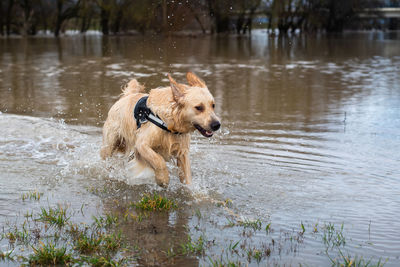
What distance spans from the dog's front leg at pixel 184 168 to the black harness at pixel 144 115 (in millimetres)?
425

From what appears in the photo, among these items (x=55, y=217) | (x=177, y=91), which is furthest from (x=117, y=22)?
(x=55, y=217)

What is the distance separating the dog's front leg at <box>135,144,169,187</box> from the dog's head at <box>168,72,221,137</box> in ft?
1.65

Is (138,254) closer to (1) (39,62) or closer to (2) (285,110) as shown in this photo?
(2) (285,110)

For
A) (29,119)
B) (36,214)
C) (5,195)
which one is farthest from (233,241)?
(29,119)

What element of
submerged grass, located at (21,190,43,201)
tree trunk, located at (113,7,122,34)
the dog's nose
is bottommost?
submerged grass, located at (21,190,43,201)

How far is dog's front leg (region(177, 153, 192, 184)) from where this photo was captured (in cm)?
592

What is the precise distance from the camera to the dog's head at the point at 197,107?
5195 mm

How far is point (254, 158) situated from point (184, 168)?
152cm

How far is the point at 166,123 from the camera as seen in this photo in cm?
557

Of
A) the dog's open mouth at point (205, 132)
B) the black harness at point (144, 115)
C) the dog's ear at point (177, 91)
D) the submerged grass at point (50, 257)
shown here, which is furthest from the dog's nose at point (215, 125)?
the submerged grass at point (50, 257)

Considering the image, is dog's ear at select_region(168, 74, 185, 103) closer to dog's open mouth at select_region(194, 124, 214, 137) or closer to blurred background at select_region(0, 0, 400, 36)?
dog's open mouth at select_region(194, 124, 214, 137)

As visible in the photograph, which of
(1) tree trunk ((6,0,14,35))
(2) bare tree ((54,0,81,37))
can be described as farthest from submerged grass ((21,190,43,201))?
(1) tree trunk ((6,0,14,35))

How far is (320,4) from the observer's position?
164 ft

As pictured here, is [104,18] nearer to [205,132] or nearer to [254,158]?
[254,158]
